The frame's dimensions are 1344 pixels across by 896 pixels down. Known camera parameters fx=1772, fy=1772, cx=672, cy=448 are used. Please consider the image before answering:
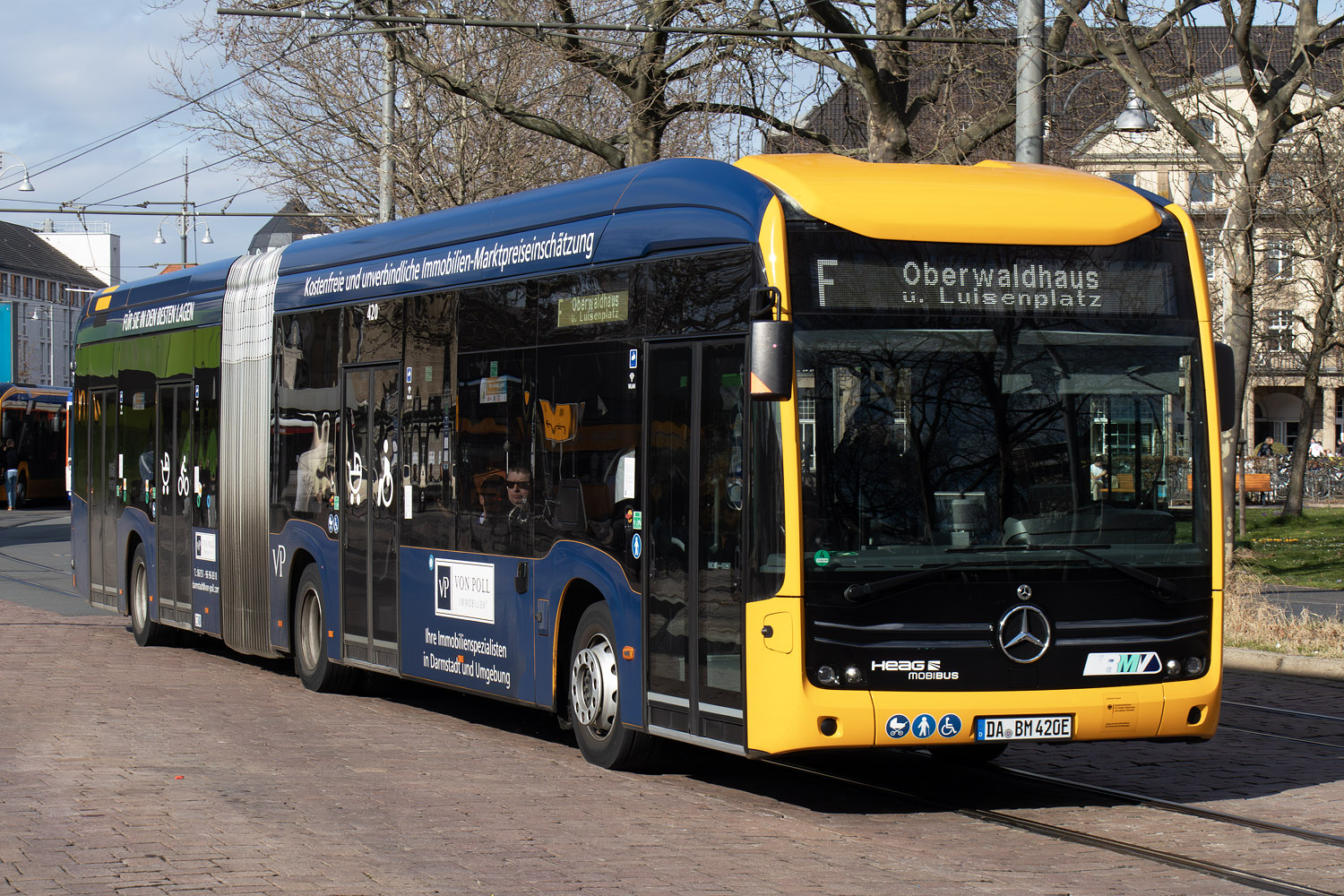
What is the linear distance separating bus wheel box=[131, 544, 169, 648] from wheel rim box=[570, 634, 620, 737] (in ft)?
27.6

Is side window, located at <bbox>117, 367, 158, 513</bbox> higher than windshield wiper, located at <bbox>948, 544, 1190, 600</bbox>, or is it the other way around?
side window, located at <bbox>117, 367, 158, 513</bbox>

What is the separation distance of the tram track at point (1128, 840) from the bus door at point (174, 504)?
26.2 feet

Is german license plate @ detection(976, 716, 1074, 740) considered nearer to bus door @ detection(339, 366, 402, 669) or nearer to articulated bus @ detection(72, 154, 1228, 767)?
articulated bus @ detection(72, 154, 1228, 767)

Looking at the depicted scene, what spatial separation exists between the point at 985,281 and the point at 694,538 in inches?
76.2

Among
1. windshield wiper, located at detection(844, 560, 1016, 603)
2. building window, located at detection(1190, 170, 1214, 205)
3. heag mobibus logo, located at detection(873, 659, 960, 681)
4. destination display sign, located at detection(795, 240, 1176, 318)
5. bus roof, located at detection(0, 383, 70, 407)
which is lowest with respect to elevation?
heag mobibus logo, located at detection(873, 659, 960, 681)

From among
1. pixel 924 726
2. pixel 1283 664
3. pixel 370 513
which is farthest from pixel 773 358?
pixel 1283 664

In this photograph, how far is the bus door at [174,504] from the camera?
1650cm

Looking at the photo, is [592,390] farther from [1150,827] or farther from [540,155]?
[540,155]

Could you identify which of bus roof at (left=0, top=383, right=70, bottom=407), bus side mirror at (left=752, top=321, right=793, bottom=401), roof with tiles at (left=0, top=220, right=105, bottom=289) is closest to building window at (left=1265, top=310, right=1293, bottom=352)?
bus side mirror at (left=752, top=321, right=793, bottom=401)

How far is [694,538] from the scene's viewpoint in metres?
9.02

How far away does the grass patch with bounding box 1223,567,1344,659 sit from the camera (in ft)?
52.0

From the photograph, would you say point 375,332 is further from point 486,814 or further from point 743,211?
point 486,814

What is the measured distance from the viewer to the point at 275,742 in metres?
10.9

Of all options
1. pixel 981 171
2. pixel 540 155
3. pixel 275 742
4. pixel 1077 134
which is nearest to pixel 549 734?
pixel 275 742
